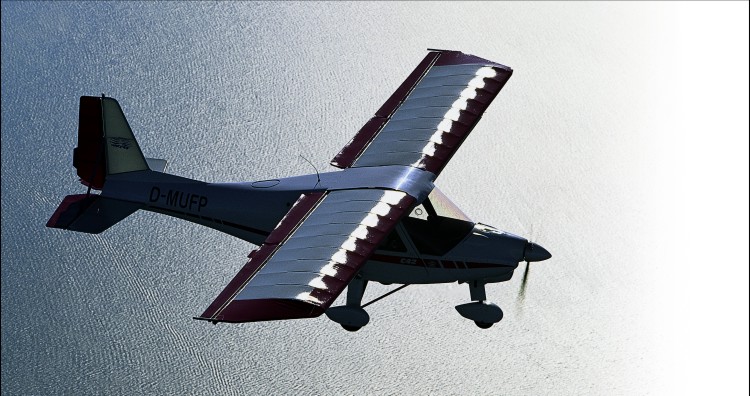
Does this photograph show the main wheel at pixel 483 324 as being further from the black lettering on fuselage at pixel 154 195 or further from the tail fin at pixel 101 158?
the tail fin at pixel 101 158

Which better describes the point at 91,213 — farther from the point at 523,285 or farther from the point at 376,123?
the point at 523,285

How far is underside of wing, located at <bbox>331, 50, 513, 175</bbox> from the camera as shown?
2855 centimetres

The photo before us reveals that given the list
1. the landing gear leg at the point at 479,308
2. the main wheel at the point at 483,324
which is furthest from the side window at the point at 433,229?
the main wheel at the point at 483,324

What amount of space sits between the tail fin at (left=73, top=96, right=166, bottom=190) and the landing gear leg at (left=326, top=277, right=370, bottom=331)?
6.18 meters

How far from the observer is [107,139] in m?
30.2

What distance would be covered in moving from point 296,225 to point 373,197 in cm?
172

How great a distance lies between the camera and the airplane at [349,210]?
24156mm


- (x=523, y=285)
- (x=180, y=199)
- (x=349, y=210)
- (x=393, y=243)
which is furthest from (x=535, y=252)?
(x=180, y=199)

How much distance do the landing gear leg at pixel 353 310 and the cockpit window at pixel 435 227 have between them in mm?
1593

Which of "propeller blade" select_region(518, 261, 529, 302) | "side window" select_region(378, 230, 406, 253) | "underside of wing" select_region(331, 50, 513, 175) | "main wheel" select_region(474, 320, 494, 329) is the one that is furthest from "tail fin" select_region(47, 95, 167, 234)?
"propeller blade" select_region(518, 261, 529, 302)

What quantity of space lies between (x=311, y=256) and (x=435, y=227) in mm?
4049

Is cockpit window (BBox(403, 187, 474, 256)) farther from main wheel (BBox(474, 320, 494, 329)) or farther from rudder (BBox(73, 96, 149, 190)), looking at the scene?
rudder (BBox(73, 96, 149, 190))

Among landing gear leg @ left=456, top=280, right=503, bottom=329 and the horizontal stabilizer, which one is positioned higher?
landing gear leg @ left=456, top=280, right=503, bottom=329

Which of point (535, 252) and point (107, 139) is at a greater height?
point (535, 252)
